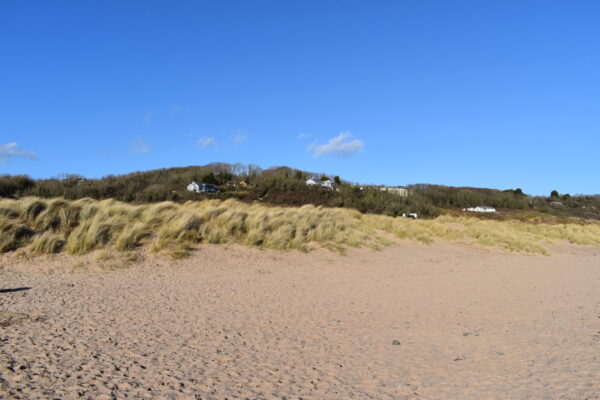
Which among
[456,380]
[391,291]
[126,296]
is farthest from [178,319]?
[391,291]

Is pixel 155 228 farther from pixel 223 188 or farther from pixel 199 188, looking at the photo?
pixel 223 188

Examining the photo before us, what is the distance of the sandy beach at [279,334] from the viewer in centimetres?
332

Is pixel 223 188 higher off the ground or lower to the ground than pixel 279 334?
higher

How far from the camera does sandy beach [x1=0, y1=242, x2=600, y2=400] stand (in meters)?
3.32

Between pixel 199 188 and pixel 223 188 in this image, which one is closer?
pixel 199 188

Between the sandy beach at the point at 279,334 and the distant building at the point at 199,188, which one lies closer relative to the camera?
the sandy beach at the point at 279,334

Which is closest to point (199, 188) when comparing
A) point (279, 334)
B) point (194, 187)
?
point (194, 187)

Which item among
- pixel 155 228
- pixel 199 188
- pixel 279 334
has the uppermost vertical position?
pixel 199 188

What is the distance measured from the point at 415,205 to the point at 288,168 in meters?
16.9

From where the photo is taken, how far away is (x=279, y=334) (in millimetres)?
4773

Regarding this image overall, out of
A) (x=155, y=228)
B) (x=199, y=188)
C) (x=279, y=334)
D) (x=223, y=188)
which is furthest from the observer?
(x=223, y=188)

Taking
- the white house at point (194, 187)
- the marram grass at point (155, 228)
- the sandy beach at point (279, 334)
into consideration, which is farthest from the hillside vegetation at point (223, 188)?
the sandy beach at point (279, 334)

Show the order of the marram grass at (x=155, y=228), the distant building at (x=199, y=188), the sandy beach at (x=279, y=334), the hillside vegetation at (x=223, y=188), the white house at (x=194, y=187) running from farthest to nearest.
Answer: the distant building at (x=199, y=188), the white house at (x=194, y=187), the hillside vegetation at (x=223, y=188), the marram grass at (x=155, y=228), the sandy beach at (x=279, y=334)

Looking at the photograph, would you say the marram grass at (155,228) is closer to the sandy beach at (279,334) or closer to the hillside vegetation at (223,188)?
the sandy beach at (279,334)
